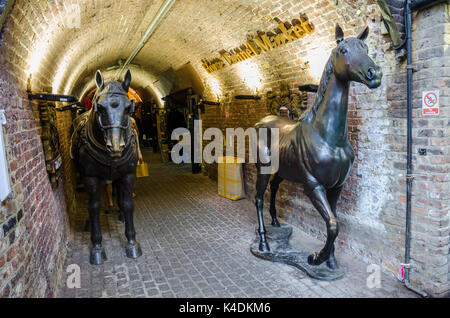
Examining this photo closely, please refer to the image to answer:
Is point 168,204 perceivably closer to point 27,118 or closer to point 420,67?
point 27,118

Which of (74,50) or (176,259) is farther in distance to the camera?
(74,50)

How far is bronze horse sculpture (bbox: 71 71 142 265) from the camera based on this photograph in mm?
3447

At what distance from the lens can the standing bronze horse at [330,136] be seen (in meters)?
3.04

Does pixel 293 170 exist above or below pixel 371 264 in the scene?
above

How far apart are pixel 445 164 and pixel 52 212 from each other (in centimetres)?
430

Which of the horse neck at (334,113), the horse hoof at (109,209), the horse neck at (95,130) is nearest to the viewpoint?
the horse neck at (334,113)

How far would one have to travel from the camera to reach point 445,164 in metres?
3.01

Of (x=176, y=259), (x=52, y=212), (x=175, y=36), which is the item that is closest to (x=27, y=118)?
(x=52, y=212)

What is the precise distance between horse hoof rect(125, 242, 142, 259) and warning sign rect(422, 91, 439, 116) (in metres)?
3.74

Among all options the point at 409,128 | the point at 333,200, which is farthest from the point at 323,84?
the point at 333,200

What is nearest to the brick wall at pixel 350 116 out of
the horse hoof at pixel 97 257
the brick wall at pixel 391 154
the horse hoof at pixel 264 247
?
the brick wall at pixel 391 154

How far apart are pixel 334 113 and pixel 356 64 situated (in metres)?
0.54

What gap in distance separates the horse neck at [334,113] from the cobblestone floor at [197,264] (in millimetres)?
1604

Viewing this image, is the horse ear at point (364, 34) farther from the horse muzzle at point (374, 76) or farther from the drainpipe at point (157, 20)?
the drainpipe at point (157, 20)
